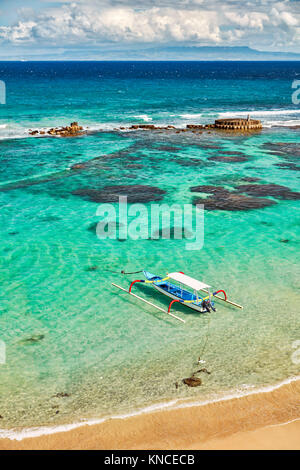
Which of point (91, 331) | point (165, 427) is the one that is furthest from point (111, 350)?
point (165, 427)

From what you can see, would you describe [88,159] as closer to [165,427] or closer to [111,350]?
[111,350]

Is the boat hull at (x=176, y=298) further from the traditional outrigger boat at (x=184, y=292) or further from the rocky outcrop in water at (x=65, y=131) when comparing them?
the rocky outcrop in water at (x=65, y=131)

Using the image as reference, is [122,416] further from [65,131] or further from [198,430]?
[65,131]

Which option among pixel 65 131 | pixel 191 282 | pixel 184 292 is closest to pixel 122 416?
pixel 191 282

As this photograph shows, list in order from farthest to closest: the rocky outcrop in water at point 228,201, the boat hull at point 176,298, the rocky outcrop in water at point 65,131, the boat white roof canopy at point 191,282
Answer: the rocky outcrop in water at point 65,131
the rocky outcrop in water at point 228,201
the boat hull at point 176,298
the boat white roof canopy at point 191,282

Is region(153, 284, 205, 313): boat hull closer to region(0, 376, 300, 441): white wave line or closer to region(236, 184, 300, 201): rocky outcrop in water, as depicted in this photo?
region(0, 376, 300, 441): white wave line

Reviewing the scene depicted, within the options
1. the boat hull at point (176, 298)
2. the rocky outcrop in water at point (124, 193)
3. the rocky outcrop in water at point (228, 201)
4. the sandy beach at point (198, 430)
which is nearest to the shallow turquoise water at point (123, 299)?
the boat hull at point (176, 298)
